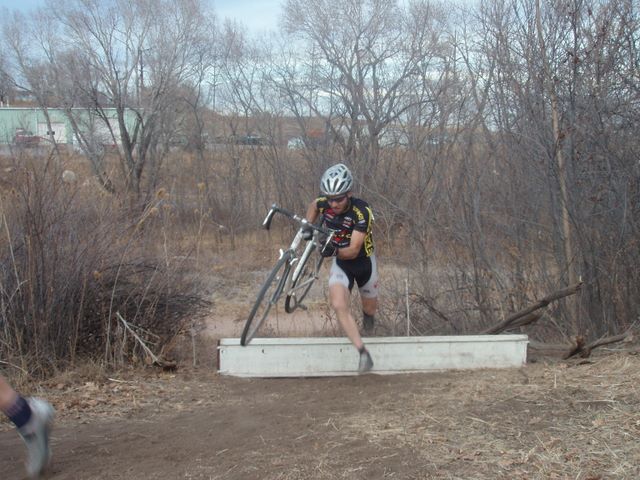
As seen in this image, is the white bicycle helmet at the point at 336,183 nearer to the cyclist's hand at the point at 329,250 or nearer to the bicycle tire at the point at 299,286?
the cyclist's hand at the point at 329,250

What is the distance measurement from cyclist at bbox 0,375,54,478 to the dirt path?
25 centimetres

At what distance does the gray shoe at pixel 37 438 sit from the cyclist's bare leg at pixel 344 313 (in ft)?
8.96

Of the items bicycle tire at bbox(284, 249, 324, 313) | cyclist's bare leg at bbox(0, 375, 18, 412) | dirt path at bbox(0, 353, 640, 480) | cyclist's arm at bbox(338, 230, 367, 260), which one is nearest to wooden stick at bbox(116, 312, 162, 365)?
dirt path at bbox(0, 353, 640, 480)

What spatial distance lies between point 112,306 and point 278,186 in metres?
9.59

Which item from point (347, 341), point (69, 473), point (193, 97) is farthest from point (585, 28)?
point (193, 97)

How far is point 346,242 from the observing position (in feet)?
22.0

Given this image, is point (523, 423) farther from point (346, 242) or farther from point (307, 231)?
point (307, 231)

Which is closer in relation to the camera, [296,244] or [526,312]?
[296,244]

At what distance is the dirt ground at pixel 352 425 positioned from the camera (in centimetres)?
423

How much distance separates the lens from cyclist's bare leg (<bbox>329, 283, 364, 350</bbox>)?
6.16m

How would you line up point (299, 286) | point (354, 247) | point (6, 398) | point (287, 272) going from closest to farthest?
point (6, 398), point (354, 247), point (287, 272), point (299, 286)

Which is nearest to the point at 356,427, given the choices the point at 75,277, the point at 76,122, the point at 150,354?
the point at 150,354

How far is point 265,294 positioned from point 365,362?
1.12 meters

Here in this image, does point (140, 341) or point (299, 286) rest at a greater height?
point (299, 286)
